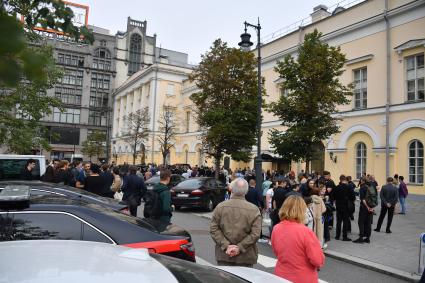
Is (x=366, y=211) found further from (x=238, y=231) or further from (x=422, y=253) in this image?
(x=238, y=231)

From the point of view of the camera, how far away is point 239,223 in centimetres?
462

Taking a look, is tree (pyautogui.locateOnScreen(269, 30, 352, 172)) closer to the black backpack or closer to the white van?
the black backpack

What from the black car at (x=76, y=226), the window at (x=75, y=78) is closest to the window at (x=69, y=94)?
the window at (x=75, y=78)

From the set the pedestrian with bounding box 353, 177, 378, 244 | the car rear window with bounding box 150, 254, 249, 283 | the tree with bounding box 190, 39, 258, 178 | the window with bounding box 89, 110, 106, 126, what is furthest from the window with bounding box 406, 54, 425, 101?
the window with bounding box 89, 110, 106, 126

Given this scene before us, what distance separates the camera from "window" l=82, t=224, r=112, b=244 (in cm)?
420

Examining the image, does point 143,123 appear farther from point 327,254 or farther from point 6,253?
point 6,253

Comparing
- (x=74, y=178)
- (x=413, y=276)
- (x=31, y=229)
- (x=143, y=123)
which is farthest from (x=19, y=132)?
(x=143, y=123)

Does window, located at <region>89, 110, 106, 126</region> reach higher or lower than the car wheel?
higher

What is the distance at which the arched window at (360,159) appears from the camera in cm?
2370

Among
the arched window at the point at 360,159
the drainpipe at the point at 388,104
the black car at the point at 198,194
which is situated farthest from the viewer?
the arched window at the point at 360,159

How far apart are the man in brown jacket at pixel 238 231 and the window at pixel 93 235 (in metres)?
1.37

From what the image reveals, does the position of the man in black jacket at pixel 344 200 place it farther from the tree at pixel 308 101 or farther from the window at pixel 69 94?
the window at pixel 69 94

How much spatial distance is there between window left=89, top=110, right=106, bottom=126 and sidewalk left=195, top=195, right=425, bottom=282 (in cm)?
6974

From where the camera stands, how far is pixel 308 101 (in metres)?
15.7
